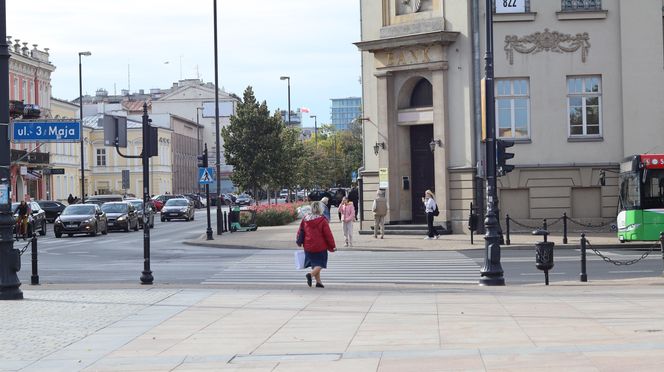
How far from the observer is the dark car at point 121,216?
5222cm

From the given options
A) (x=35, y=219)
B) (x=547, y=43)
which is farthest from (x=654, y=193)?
(x=35, y=219)

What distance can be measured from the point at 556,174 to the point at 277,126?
2883cm

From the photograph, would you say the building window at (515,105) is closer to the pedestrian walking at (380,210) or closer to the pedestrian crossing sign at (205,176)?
the pedestrian walking at (380,210)

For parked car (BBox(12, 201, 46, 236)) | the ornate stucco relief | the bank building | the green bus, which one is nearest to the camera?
the green bus

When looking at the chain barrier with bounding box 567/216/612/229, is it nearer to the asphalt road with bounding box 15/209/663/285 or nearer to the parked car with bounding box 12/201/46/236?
the asphalt road with bounding box 15/209/663/285

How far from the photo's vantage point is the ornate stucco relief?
3762 centimetres

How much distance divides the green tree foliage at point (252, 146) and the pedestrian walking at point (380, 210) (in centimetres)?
2562

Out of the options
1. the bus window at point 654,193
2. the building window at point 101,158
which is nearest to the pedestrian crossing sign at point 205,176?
the bus window at point 654,193

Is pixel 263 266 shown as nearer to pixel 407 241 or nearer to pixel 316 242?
pixel 316 242

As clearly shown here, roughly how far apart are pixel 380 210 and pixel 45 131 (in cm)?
1969

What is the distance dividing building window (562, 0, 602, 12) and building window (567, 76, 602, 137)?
2.49 m

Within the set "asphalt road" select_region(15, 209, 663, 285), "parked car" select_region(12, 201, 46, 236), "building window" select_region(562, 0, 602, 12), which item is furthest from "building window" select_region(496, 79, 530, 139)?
"parked car" select_region(12, 201, 46, 236)

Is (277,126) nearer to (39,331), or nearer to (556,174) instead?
(556,174)

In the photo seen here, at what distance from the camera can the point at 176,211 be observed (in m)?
69.0
